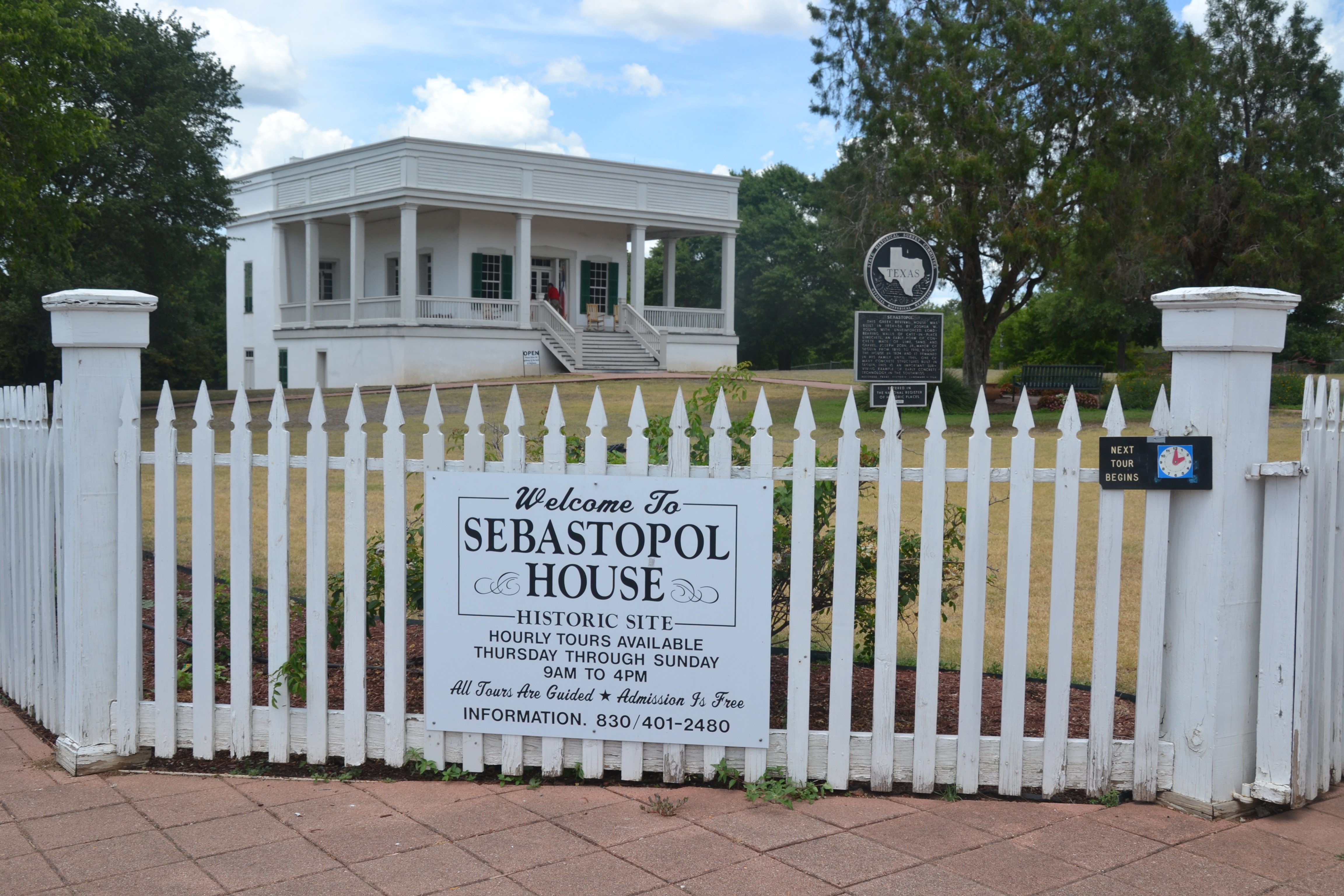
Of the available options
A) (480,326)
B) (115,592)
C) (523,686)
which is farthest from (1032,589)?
(480,326)

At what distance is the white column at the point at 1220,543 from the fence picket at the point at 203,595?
348cm

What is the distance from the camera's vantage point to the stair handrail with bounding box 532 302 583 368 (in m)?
30.3

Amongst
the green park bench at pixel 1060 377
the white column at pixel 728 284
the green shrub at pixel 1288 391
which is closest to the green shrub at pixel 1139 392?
the green shrub at pixel 1288 391

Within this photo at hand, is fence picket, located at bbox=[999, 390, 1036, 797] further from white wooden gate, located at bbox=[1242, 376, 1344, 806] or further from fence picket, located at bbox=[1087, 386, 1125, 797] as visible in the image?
white wooden gate, located at bbox=[1242, 376, 1344, 806]

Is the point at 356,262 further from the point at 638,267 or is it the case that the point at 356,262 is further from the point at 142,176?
the point at 638,267

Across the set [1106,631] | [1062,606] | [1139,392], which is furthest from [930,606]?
[1139,392]

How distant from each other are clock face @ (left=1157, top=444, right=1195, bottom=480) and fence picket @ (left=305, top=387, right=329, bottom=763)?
117 inches

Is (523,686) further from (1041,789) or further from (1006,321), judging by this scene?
(1006,321)

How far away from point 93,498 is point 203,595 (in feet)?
1.82

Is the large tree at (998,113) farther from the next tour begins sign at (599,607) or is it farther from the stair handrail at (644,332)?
the next tour begins sign at (599,607)

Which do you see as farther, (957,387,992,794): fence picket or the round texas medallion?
the round texas medallion

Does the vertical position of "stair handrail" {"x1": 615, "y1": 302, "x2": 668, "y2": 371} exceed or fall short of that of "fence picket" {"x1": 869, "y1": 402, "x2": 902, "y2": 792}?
it exceeds it

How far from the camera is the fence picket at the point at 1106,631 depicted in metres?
3.96

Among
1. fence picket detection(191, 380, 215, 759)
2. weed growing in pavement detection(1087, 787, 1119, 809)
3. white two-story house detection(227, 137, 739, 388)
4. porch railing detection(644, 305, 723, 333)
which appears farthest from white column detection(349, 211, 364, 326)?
weed growing in pavement detection(1087, 787, 1119, 809)
